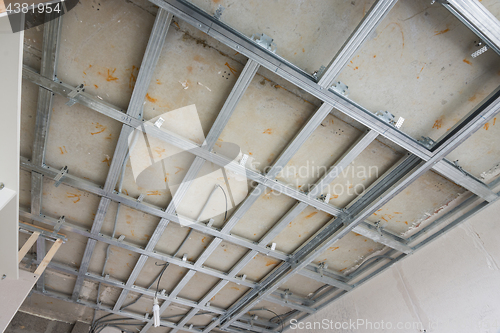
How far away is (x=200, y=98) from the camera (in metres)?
2.14

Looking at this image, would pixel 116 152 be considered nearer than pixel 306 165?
Yes

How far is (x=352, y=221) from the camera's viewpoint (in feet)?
8.84

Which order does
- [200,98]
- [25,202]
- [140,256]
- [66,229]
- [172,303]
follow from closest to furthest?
[200,98], [25,202], [66,229], [140,256], [172,303]

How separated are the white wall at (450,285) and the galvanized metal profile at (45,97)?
3.83 m

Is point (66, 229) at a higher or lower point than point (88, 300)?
higher

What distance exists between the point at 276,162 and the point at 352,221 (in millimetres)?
1015

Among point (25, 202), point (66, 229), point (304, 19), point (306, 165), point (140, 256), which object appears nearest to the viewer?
point (304, 19)

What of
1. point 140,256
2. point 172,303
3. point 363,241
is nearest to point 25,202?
point 140,256

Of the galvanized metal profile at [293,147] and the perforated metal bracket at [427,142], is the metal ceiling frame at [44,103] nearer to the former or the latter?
the galvanized metal profile at [293,147]

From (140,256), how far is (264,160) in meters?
2.06

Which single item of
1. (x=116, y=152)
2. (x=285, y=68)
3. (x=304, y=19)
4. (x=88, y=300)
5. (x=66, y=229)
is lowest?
(x=88, y=300)

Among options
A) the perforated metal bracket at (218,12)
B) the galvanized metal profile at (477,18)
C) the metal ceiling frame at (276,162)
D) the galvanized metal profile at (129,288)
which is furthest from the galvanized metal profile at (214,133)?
the galvanized metal profile at (477,18)

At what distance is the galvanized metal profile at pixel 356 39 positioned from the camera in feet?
5.25

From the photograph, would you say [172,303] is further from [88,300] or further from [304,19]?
[304,19]
